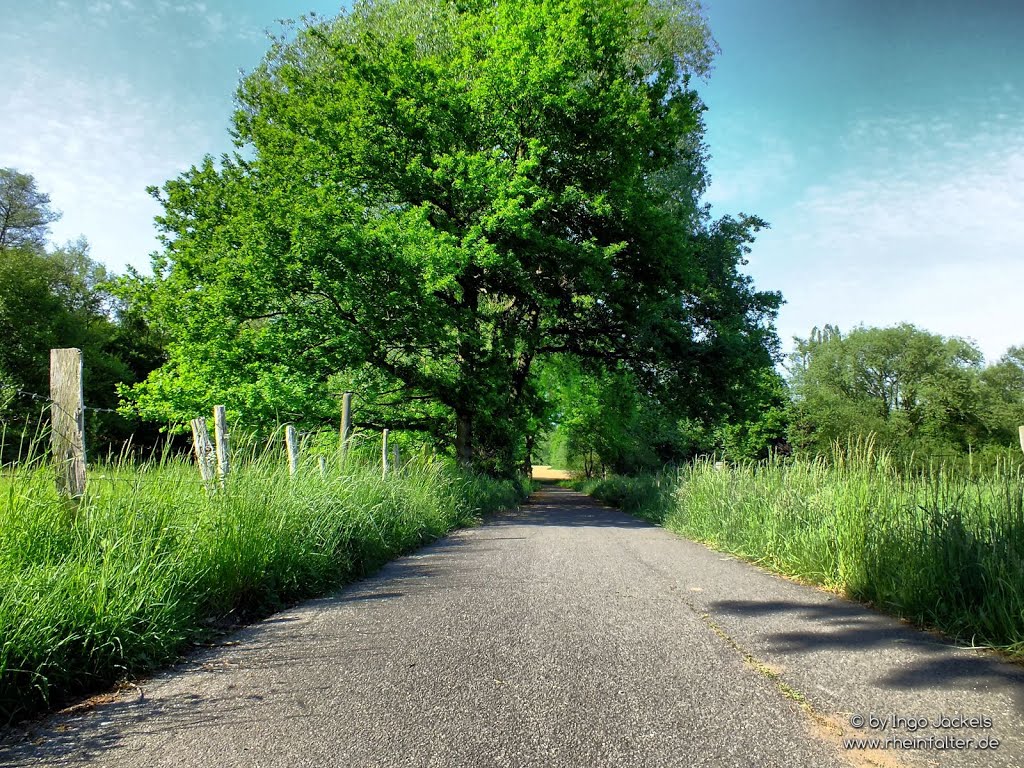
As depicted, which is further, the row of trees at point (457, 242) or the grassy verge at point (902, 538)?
the row of trees at point (457, 242)

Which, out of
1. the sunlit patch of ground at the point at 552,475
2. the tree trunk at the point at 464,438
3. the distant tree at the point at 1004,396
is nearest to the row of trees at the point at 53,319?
the tree trunk at the point at 464,438

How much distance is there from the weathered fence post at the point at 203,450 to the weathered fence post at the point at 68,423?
4.14 ft

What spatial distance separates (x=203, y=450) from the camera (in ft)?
19.4

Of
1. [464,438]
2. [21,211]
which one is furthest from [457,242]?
[21,211]

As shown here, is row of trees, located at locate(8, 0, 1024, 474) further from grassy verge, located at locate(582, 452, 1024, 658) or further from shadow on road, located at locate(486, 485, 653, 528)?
grassy verge, located at locate(582, 452, 1024, 658)

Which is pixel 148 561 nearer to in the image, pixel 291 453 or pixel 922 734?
pixel 291 453

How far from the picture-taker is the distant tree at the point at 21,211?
36.6 m

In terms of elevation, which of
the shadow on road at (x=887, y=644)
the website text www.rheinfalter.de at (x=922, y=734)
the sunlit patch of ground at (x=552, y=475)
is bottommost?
the sunlit patch of ground at (x=552, y=475)

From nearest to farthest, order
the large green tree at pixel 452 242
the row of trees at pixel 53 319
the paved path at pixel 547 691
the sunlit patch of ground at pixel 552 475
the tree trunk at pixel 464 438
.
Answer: the paved path at pixel 547 691
the large green tree at pixel 452 242
the tree trunk at pixel 464 438
the row of trees at pixel 53 319
the sunlit patch of ground at pixel 552 475

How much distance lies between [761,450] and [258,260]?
4433cm

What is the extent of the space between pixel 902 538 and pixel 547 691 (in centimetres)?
372

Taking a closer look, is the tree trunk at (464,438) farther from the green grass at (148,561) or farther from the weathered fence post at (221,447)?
the weathered fence post at (221,447)

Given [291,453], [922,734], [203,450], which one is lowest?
[922,734]

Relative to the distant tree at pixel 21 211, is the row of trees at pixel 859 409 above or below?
below
